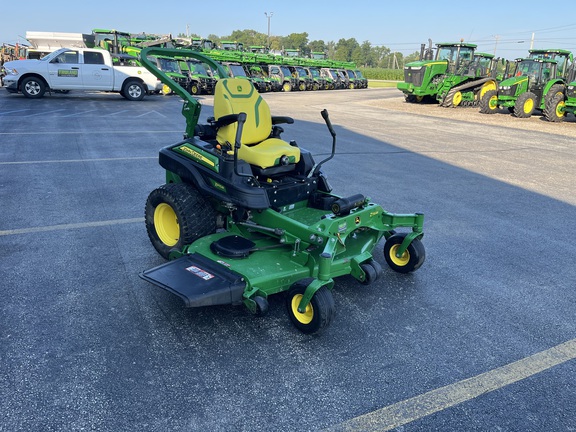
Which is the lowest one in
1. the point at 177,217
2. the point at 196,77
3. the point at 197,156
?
the point at 177,217

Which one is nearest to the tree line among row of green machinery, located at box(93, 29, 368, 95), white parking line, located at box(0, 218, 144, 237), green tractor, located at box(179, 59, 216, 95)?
row of green machinery, located at box(93, 29, 368, 95)

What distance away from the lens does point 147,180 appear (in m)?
7.06

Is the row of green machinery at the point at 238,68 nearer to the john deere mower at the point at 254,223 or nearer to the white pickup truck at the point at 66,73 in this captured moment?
the white pickup truck at the point at 66,73

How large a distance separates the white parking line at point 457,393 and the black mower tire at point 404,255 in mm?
1243

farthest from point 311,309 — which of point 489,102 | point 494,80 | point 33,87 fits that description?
point 494,80

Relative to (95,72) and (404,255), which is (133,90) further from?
(404,255)

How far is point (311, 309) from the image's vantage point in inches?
126

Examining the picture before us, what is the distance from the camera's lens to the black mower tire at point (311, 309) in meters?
3.10

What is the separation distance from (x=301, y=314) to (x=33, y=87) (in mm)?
17592

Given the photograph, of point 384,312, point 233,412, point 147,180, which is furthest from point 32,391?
point 147,180

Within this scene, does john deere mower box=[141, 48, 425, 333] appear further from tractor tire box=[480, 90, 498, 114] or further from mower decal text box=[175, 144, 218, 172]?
tractor tire box=[480, 90, 498, 114]

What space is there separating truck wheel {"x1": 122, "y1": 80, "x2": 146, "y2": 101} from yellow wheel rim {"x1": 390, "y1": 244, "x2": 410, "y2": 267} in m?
17.0

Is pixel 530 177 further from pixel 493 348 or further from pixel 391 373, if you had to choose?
pixel 391 373

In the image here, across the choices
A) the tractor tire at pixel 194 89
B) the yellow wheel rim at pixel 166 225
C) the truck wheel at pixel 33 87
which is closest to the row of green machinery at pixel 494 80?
the tractor tire at pixel 194 89
